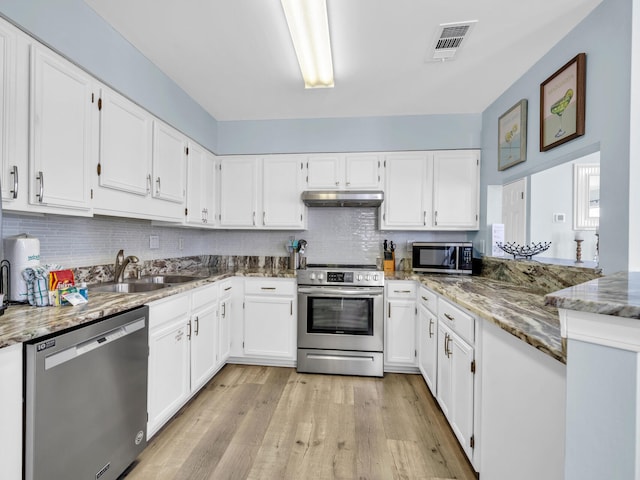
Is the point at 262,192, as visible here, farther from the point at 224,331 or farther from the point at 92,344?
the point at 92,344

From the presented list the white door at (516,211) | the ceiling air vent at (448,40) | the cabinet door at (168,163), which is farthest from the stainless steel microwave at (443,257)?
the cabinet door at (168,163)

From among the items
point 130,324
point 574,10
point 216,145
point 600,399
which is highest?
point 574,10

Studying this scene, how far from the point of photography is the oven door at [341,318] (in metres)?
2.66

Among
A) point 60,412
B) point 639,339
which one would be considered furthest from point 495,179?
point 60,412

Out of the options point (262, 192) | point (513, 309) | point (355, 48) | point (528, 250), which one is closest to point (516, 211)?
A: point (528, 250)

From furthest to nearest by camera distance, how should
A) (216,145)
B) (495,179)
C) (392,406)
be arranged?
(216,145), (495,179), (392,406)

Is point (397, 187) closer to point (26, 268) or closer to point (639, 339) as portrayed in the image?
point (639, 339)

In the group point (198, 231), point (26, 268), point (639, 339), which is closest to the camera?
point (639, 339)

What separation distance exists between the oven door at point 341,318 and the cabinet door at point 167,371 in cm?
105

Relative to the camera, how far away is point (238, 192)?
3141 mm

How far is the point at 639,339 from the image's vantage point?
1.87 feet

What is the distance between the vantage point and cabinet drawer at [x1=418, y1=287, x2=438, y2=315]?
219 cm

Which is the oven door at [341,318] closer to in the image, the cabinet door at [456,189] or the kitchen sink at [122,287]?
the cabinet door at [456,189]

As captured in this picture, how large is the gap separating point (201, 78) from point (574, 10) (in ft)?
8.02
